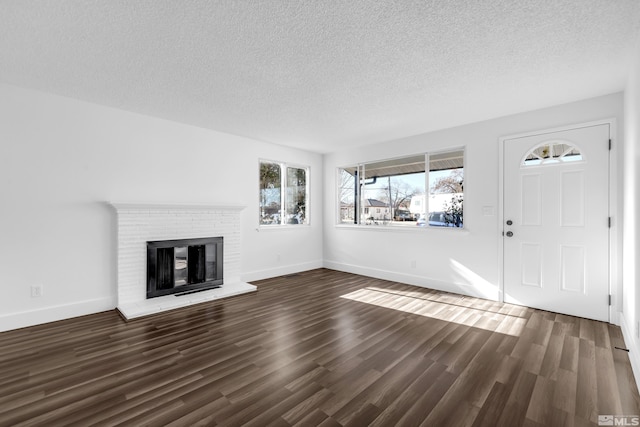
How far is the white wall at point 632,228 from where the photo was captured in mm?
2268

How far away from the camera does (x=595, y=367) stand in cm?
234

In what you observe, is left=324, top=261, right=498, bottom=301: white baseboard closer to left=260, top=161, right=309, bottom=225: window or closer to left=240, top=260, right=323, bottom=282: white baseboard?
left=240, top=260, right=323, bottom=282: white baseboard

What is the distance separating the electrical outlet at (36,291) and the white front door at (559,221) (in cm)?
587

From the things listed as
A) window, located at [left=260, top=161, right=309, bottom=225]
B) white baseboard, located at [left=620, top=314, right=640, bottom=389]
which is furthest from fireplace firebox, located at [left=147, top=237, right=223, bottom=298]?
white baseboard, located at [left=620, top=314, right=640, bottom=389]

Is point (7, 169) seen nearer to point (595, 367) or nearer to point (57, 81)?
point (57, 81)

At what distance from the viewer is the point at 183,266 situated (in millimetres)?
4285

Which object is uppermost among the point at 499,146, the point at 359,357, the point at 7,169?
the point at 499,146

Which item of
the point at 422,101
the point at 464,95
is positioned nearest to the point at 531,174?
the point at 464,95

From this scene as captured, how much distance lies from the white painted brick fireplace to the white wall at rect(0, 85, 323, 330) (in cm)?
16

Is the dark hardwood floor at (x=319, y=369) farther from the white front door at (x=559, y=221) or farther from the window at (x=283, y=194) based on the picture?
the window at (x=283, y=194)

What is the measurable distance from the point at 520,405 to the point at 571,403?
0.35 m

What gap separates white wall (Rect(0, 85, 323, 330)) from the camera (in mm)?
3133

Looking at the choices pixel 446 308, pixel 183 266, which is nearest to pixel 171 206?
pixel 183 266

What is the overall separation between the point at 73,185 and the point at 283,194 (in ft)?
10.8
